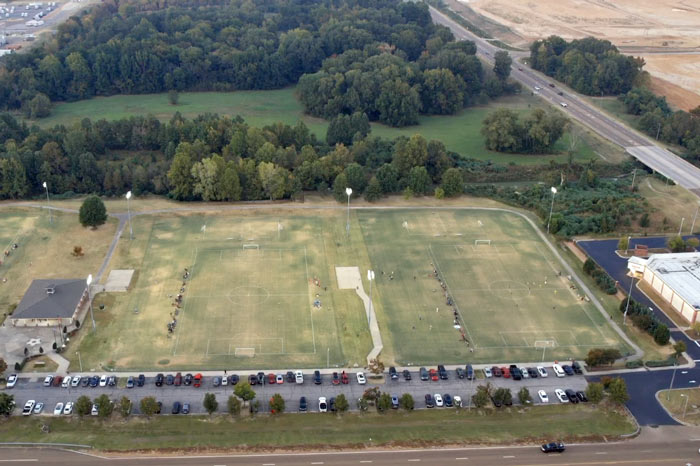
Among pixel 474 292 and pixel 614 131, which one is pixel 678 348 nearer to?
pixel 474 292

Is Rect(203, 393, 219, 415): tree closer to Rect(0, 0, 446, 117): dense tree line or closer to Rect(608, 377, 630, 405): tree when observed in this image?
Rect(608, 377, 630, 405): tree

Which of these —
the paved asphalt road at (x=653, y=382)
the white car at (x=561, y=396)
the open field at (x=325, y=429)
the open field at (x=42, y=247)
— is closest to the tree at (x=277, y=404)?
the open field at (x=325, y=429)

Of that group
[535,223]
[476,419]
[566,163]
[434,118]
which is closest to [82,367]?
[476,419]

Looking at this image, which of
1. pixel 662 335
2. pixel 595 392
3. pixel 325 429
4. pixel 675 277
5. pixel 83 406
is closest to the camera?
pixel 83 406

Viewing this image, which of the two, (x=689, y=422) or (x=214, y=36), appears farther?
(x=214, y=36)

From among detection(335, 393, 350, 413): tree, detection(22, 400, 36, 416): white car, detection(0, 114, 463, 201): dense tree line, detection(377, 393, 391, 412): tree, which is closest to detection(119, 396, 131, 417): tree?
detection(22, 400, 36, 416): white car

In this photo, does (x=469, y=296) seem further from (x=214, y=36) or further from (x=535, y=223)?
(x=214, y=36)

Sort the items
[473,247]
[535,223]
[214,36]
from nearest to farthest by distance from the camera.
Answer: [473,247] < [535,223] < [214,36]

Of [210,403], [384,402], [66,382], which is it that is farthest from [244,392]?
[66,382]
